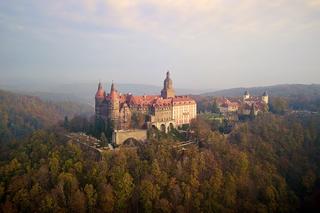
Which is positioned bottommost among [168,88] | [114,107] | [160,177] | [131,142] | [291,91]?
[160,177]

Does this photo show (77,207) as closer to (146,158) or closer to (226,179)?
(146,158)

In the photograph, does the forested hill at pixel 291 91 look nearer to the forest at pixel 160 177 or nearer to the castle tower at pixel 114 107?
the forest at pixel 160 177

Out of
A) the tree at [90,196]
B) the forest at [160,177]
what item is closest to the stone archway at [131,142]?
the forest at [160,177]

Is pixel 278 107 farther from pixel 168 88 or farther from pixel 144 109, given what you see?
pixel 144 109

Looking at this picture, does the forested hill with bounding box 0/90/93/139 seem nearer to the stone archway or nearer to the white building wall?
the white building wall

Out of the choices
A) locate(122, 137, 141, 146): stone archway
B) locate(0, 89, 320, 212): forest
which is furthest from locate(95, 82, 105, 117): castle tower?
locate(122, 137, 141, 146): stone archway

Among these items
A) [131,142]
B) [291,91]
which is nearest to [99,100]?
[131,142]
